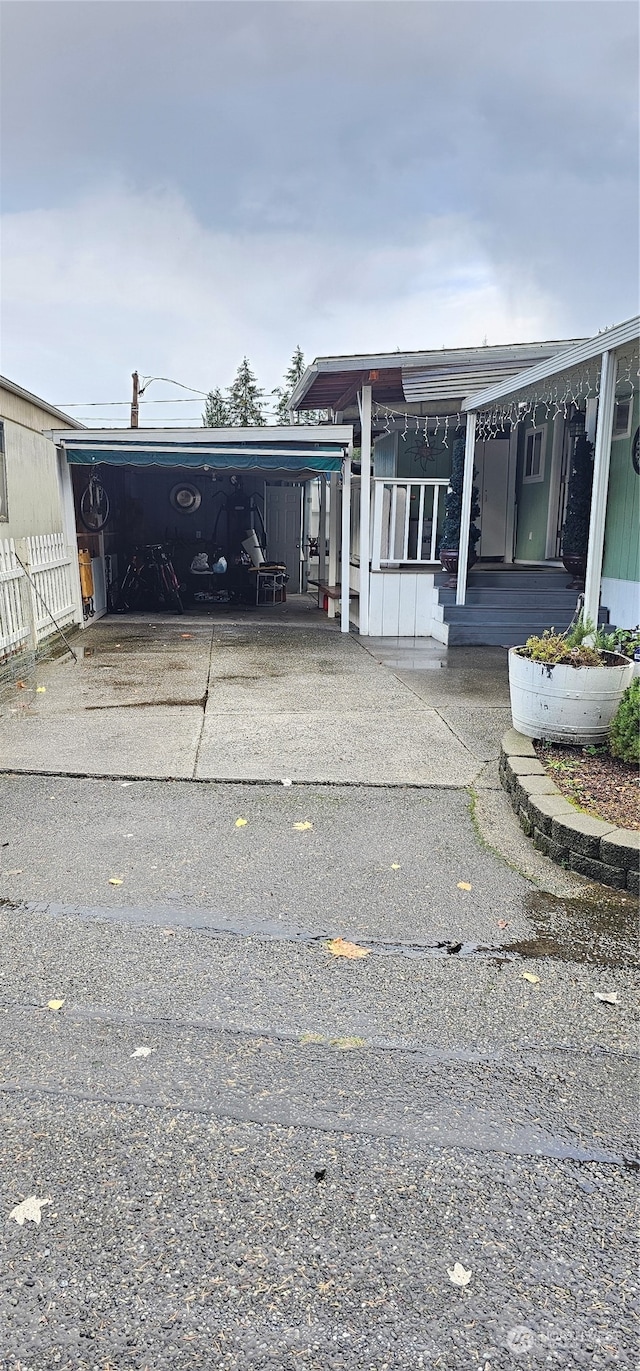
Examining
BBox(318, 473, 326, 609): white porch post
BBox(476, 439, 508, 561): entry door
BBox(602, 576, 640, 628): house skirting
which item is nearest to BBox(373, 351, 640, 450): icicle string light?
BBox(476, 439, 508, 561): entry door

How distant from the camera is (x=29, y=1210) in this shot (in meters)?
1.71

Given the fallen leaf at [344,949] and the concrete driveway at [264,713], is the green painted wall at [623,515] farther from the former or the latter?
the fallen leaf at [344,949]

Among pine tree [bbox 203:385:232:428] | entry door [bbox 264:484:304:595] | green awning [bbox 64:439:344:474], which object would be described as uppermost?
pine tree [bbox 203:385:232:428]

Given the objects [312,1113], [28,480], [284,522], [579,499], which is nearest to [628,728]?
[312,1113]

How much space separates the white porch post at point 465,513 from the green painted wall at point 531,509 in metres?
1.85

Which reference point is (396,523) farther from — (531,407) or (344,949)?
(344,949)

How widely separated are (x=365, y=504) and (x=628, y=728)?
6.45 metres

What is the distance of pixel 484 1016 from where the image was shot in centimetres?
246

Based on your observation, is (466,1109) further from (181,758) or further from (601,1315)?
(181,758)

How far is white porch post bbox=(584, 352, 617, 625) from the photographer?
6.38 metres

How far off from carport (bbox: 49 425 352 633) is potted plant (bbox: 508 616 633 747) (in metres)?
5.35

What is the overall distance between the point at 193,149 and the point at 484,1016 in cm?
1494

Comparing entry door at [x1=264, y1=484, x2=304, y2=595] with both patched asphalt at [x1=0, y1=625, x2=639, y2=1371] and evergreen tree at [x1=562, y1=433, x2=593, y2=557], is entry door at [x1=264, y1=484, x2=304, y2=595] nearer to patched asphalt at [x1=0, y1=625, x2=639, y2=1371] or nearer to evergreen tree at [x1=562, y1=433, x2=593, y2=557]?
evergreen tree at [x1=562, y1=433, x2=593, y2=557]

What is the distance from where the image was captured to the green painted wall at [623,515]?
8242 mm
